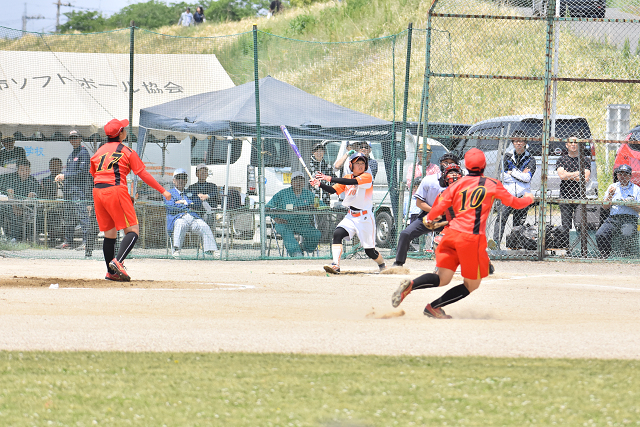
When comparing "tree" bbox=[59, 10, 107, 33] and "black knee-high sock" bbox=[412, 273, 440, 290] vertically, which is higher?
"tree" bbox=[59, 10, 107, 33]

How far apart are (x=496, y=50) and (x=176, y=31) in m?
37.7

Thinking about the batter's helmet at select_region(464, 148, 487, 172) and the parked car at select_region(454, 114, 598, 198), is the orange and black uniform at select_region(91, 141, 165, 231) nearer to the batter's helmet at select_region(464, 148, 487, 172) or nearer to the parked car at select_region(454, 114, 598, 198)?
the batter's helmet at select_region(464, 148, 487, 172)

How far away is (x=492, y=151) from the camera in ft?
49.9

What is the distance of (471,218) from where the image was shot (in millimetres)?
7344

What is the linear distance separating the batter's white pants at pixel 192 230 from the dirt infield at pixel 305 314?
170cm

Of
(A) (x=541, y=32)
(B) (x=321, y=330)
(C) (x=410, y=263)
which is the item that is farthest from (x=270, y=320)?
(A) (x=541, y=32)

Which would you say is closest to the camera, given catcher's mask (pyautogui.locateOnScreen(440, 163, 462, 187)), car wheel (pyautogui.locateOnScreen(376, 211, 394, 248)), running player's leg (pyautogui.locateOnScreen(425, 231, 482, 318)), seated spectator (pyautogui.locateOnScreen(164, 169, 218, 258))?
running player's leg (pyautogui.locateOnScreen(425, 231, 482, 318))

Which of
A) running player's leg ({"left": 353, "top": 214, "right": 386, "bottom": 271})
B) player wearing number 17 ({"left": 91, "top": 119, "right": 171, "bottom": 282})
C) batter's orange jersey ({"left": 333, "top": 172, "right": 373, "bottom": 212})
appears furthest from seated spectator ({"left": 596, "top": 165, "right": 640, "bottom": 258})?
player wearing number 17 ({"left": 91, "top": 119, "right": 171, "bottom": 282})

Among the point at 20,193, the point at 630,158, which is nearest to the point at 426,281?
the point at 630,158

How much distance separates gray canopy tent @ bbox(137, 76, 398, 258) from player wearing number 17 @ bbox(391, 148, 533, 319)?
6358mm

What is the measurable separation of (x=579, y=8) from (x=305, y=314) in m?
9.47

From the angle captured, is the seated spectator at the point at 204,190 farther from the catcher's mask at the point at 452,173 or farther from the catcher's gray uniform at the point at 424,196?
the catcher's mask at the point at 452,173

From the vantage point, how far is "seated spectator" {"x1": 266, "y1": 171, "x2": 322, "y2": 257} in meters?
13.8

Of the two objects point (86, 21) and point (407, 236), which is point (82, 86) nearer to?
point (407, 236)
